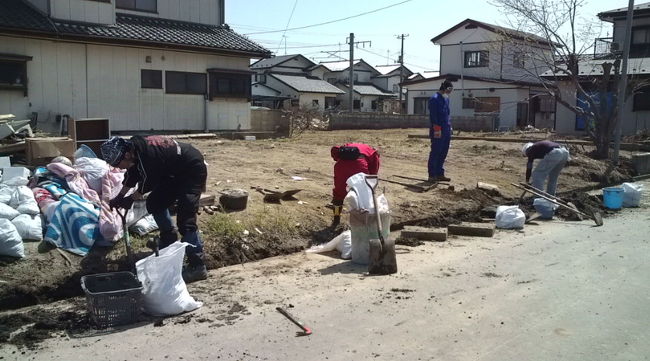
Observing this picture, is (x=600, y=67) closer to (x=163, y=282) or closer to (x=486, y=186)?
(x=486, y=186)

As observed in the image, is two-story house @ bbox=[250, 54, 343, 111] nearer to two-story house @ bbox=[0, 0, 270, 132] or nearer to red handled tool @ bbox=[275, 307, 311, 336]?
two-story house @ bbox=[0, 0, 270, 132]

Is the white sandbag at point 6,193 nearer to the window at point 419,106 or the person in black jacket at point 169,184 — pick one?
the person in black jacket at point 169,184

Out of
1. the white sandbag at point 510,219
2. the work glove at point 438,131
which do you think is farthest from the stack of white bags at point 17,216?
the work glove at point 438,131

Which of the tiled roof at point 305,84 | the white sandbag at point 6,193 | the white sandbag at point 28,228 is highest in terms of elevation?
the tiled roof at point 305,84

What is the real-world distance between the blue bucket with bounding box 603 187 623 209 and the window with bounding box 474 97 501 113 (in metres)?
27.2

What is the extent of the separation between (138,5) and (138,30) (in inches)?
66.6

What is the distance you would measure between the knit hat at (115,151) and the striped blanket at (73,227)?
1.12 m

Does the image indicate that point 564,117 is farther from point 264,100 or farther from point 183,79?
point 264,100

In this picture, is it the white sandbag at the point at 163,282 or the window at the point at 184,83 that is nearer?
the white sandbag at the point at 163,282

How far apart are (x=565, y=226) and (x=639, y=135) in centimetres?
1505

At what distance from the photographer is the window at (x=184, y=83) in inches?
719

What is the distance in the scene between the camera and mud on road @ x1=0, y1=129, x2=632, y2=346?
5.43m

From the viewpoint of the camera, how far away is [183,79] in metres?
18.6

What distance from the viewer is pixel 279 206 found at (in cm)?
844
